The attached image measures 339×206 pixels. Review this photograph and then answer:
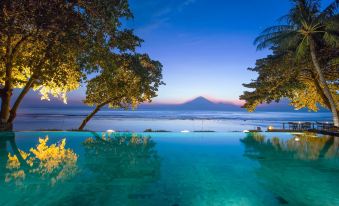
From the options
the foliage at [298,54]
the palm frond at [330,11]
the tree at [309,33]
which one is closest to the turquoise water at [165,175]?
the tree at [309,33]

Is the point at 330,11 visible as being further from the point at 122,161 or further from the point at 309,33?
the point at 122,161

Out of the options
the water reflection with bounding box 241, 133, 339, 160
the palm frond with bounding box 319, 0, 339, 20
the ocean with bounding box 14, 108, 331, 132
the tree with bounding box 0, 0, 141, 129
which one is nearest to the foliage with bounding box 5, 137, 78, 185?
the tree with bounding box 0, 0, 141, 129

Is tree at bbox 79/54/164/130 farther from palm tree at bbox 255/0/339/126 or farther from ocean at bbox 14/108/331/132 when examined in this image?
ocean at bbox 14/108/331/132

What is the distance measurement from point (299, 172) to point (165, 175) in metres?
4.08

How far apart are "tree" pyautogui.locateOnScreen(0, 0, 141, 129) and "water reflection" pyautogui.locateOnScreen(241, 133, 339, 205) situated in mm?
9793

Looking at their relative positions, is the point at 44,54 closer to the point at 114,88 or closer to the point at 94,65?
the point at 94,65

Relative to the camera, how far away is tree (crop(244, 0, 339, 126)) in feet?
58.3

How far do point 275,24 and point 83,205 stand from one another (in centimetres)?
1895

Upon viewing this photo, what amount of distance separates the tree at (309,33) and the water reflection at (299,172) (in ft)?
24.3

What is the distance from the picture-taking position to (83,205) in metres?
5.42

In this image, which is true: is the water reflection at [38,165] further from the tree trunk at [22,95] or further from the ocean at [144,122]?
A: the ocean at [144,122]

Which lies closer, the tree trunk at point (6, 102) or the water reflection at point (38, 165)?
the water reflection at point (38, 165)

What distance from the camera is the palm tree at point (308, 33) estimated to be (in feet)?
58.3

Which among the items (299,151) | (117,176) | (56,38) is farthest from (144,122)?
(117,176)
